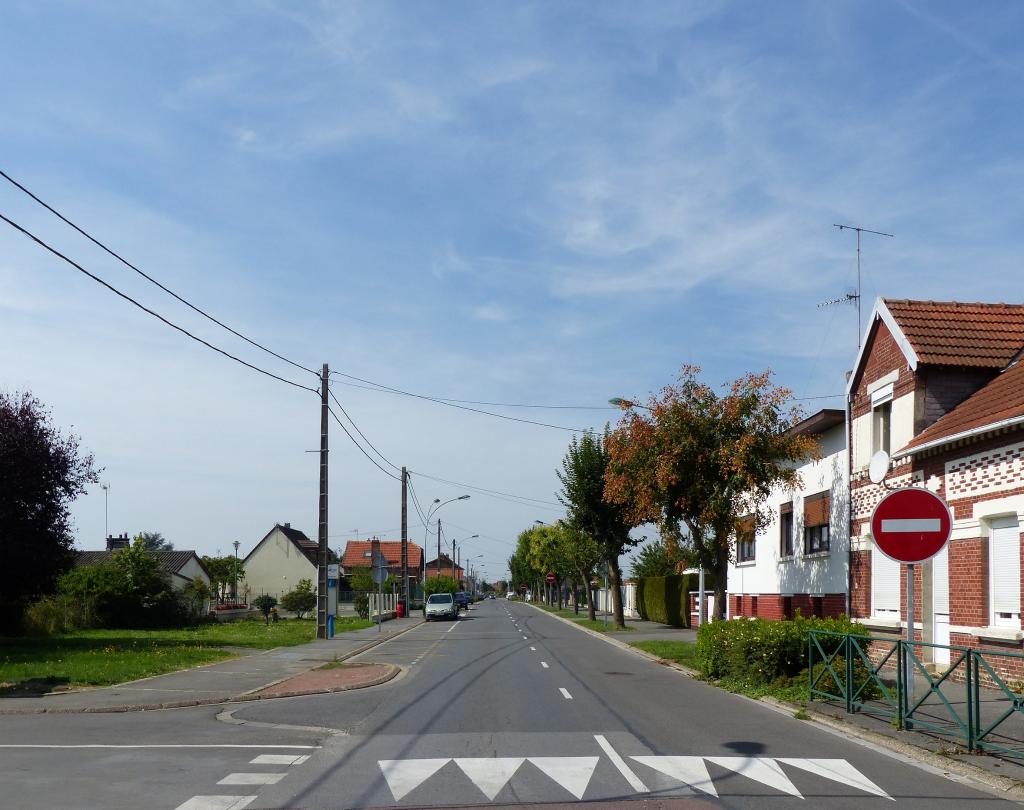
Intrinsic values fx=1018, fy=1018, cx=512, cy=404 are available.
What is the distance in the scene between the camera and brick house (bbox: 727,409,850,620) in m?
24.0

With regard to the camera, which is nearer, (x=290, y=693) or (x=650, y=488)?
(x=290, y=693)

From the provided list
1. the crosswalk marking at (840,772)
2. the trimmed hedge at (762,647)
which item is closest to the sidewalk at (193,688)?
the trimmed hedge at (762,647)

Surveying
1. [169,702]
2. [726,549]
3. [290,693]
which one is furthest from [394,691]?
[726,549]

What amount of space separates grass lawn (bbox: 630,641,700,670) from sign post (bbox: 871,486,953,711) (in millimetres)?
10228

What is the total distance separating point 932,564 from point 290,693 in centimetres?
1174

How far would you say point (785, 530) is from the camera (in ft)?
95.6

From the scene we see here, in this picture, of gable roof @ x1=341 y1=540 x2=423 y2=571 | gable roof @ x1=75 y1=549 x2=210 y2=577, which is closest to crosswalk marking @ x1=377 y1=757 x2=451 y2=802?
gable roof @ x1=75 y1=549 x2=210 y2=577

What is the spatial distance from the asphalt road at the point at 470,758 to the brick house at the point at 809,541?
859 cm

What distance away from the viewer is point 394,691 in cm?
1772

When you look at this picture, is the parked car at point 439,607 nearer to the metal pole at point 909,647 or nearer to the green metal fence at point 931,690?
the green metal fence at point 931,690

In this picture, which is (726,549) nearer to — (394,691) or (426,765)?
(394,691)

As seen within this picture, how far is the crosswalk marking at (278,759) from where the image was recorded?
10.4 m

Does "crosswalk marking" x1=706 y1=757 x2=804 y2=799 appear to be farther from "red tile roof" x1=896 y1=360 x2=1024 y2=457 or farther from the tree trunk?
the tree trunk

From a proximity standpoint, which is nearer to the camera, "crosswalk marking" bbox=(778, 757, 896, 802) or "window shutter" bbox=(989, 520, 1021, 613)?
"crosswalk marking" bbox=(778, 757, 896, 802)
